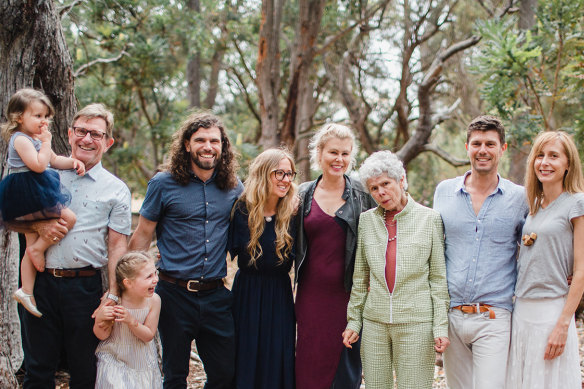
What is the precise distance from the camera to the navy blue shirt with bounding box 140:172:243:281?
135 inches

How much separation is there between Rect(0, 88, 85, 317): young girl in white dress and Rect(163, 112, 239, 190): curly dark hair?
0.78m

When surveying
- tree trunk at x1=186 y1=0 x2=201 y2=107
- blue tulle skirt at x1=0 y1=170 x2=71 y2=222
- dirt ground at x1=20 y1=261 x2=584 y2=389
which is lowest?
dirt ground at x1=20 y1=261 x2=584 y2=389

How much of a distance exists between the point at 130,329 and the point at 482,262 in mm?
2238

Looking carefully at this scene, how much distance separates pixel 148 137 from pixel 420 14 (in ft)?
25.6

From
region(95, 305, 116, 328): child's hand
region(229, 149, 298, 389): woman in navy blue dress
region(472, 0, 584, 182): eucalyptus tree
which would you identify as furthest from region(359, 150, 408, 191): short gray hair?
region(472, 0, 584, 182): eucalyptus tree

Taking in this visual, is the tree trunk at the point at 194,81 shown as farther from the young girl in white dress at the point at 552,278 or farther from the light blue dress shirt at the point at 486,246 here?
the young girl in white dress at the point at 552,278

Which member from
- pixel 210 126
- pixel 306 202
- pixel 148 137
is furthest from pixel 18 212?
pixel 148 137

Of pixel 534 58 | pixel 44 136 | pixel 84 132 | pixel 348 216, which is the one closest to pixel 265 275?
pixel 348 216

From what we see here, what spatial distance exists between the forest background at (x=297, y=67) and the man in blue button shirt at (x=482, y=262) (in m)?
2.96

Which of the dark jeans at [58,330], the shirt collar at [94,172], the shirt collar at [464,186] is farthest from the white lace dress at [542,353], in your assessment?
the shirt collar at [94,172]

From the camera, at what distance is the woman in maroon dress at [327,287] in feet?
11.6

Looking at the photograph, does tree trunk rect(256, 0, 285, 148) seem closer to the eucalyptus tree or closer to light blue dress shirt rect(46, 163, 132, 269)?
the eucalyptus tree

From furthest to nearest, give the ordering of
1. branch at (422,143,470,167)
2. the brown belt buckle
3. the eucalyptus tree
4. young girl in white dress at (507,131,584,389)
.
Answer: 1. branch at (422,143,470,167)
2. the eucalyptus tree
3. the brown belt buckle
4. young girl in white dress at (507,131,584,389)

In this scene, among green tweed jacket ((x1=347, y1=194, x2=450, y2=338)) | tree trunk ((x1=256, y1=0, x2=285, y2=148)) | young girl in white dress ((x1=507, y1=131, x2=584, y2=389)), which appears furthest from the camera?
tree trunk ((x1=256, y1=0, x2=285, y2=148))
